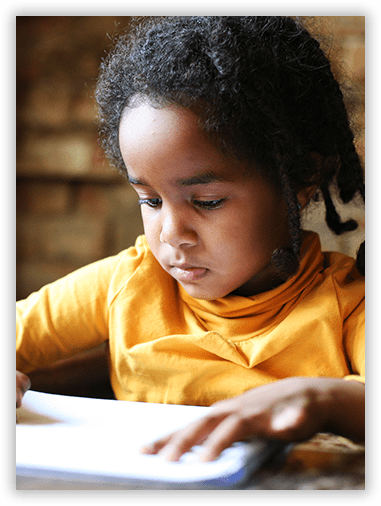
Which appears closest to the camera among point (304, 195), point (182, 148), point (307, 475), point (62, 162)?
point (307, 475)

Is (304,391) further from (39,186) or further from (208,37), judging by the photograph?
(39,186)

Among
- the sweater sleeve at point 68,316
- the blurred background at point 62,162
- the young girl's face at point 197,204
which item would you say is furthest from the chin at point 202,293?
the blurred background at point 62,162

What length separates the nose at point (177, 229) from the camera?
0.49 metres

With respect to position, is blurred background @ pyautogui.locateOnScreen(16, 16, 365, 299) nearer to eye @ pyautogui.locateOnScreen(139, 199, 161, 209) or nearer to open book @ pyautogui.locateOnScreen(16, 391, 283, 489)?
eye @ pyautogui.locateOnScreen(139, 199, 161, 209)

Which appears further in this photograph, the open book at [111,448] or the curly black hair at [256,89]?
the curly black hair at [256,89]

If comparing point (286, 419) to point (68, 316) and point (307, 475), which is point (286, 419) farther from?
point (68, 316)

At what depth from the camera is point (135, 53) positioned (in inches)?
21.5

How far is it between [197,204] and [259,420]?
0.22m

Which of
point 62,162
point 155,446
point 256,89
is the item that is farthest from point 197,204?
point 62,162

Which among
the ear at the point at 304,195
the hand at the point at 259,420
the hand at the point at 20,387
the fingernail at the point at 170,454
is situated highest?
the ear at the point at 304,195

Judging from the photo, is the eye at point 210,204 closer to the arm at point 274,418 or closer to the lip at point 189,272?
the lip at point 189,272

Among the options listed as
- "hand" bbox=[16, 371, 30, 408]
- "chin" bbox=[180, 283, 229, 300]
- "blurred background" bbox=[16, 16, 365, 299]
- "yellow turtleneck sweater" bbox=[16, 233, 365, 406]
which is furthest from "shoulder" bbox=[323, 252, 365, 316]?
"blurred background" bbox=[16, 16, 365, 299]

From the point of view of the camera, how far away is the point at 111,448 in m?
0.39

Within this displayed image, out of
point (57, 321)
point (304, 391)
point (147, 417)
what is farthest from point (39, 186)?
point (304, 391)
